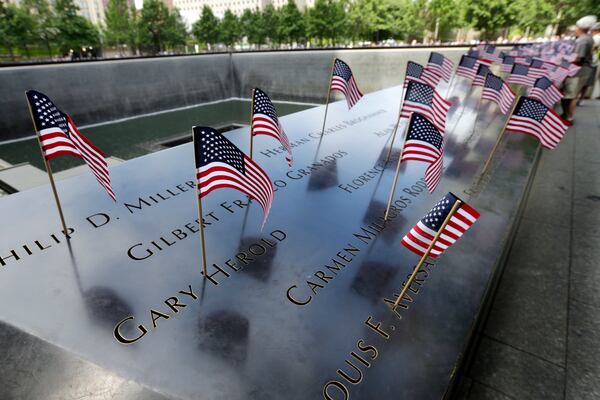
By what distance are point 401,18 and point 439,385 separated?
6525 centimetres

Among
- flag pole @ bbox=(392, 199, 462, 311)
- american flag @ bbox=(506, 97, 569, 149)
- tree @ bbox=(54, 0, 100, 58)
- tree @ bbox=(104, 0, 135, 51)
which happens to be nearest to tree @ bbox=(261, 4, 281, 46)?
tree @ bbox=(104, 0, 135, 51)

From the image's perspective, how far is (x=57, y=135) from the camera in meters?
4.04

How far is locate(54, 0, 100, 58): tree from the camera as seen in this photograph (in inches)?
1764

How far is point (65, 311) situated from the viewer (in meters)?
3.38

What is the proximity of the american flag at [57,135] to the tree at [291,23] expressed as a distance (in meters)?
59.6

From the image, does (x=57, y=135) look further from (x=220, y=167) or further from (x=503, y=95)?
(x=503, y=95)

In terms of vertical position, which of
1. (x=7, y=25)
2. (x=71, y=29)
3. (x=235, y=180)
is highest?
(x=7, y=25)

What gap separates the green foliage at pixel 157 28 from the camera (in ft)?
190

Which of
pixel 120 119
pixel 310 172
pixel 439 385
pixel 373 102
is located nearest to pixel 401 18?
pixel 120 119

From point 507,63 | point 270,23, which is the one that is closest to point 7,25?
point 270,23

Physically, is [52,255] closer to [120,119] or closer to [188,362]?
[188,362]

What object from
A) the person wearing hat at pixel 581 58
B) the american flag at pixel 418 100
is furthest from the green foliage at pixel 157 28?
the american flag at pixel 418 100

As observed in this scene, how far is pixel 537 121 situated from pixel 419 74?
421cm

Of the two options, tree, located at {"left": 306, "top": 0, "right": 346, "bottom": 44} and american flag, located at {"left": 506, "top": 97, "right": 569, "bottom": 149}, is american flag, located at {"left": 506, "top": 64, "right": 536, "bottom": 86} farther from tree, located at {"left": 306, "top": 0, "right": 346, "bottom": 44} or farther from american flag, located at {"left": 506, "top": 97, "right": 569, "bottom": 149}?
tree, located at {"left": 306, "top": 0, "right": 346, "bottom": 44}
